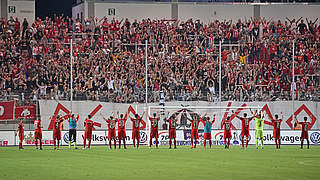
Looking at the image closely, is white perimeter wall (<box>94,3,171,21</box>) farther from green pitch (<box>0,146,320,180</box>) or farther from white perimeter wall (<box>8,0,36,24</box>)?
green pitch (<box>0,146,320,180</box>)

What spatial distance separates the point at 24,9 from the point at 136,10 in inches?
321

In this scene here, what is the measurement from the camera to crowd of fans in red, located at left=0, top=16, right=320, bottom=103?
33188 mm

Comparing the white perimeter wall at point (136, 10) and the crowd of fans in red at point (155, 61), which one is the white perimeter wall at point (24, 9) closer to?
the crowd of fans in red at point (155, 61)

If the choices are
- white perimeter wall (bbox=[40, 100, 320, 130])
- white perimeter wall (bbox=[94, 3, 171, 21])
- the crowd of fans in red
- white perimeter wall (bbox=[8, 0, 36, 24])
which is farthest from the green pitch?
white perimeter wall (bbox=[94, 3, 171, 21])

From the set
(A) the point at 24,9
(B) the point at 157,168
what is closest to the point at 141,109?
(A) the point at 24,9

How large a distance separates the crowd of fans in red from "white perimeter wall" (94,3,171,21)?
2.74 meters

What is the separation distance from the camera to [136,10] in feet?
143

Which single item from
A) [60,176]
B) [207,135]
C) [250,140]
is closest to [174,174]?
[60,176]

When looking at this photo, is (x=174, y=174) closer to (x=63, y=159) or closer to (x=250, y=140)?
(x=63, y=159)

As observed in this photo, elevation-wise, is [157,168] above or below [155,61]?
below

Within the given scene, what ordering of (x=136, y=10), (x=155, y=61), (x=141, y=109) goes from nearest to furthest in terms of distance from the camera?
1. (x=141, y=109)
2. (x=155, y=61)
3. (x=136, y=10)

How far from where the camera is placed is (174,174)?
16.2 metres

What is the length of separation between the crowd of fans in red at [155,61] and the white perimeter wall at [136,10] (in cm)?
274

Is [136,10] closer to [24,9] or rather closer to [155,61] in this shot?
[24,9]
